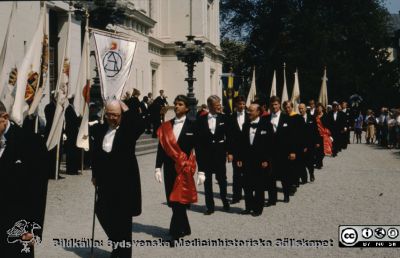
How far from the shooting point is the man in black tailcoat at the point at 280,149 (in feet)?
40.9

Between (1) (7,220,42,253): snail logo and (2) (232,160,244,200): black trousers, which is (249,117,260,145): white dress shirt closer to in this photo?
(2) (232,160,244,200): black trousers

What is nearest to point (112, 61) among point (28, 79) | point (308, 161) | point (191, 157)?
point (28, 79)

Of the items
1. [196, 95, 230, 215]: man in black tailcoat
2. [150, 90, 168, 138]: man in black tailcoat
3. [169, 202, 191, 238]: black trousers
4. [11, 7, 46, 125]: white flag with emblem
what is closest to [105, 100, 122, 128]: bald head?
[11, 7, 46, 125]: white flag with emblem

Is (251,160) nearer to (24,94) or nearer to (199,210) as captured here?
(199,210)

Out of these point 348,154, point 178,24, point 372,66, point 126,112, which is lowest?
point 348,154

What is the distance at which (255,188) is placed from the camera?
11320mm

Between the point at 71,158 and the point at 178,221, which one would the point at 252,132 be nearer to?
the point at 178,221

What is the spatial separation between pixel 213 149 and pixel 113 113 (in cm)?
484

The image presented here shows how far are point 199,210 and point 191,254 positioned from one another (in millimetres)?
3814

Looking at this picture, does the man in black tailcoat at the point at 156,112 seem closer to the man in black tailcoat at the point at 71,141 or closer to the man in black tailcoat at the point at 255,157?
the man in black tailcoat at the point at 71,141

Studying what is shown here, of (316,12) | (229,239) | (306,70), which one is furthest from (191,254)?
(316,12)

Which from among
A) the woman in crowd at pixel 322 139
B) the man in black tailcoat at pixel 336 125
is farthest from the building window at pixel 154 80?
the woman in crowd at pixel 322 139

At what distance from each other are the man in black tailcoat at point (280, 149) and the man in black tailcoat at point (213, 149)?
940 mm

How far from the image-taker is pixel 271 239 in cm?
907
